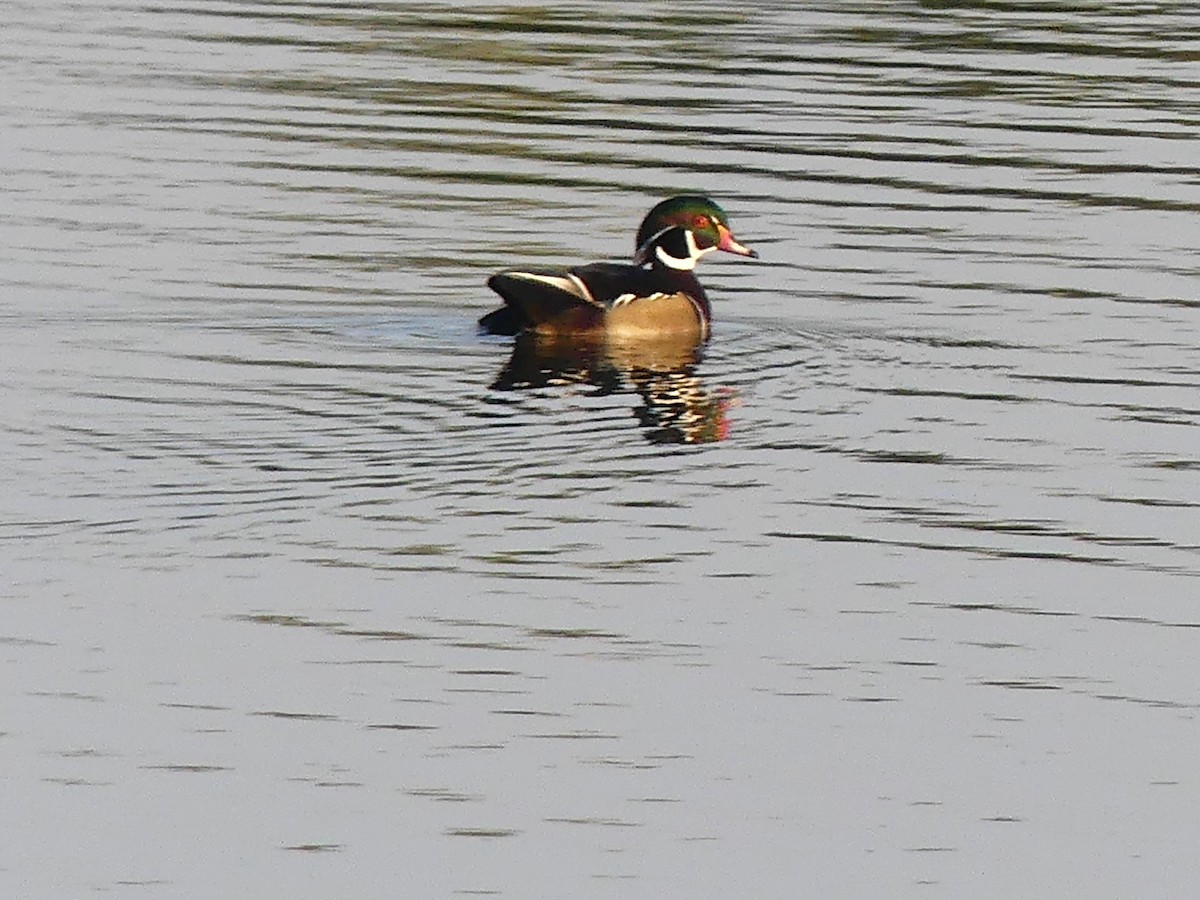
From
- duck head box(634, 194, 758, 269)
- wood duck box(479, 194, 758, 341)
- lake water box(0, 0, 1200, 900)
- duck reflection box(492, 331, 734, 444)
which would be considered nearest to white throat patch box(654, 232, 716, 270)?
duck head box(634, 194, 758, 269)

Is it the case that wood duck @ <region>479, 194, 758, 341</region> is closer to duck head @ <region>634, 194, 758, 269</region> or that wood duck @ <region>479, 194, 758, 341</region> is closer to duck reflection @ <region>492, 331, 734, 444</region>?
duck reflection @ <region>492, 331, 734, 444</region>

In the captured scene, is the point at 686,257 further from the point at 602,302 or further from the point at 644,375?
the point at 644,375

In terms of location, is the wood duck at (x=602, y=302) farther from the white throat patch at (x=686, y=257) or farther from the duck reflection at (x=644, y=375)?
the white throat patch at (x=686, y=257)

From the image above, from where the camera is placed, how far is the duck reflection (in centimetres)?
1437

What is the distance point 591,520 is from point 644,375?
3.99 meters

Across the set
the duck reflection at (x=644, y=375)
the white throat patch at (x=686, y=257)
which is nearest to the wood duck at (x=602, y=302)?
the duck reflection at (x=644, y=375)

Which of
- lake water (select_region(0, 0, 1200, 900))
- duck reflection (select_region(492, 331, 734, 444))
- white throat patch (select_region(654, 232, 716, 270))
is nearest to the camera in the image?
lake water (select_region(0, 0, 1200, 900))

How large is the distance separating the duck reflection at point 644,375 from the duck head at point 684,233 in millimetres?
1098

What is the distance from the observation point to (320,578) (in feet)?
36.1

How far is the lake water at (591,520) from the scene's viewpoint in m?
8.62

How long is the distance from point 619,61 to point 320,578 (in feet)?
60.6

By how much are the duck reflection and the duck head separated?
1098mm

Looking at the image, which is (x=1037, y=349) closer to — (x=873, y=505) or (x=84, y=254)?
(x=873, y=505)

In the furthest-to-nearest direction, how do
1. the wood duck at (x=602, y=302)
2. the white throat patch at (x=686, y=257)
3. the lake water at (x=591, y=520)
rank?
the white throat patch at (x=686, y=257) < the wood duck at (x=602, y=302) < the lake water at (x=591, y=520)
